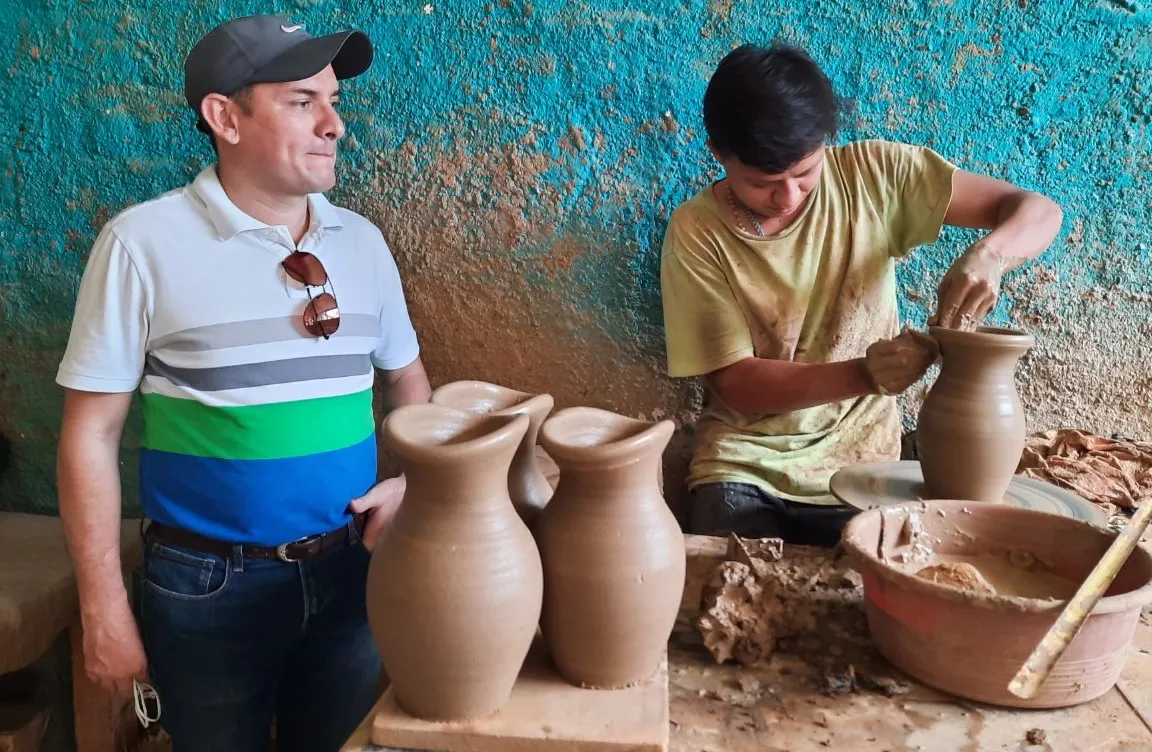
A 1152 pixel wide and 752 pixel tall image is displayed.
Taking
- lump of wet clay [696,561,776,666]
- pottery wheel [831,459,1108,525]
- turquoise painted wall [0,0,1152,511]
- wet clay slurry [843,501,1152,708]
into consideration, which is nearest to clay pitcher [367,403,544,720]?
lump of wet clay [696,561,776,666]

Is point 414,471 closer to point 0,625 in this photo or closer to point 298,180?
point 298,180

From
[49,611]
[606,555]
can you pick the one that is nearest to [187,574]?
[49,611]

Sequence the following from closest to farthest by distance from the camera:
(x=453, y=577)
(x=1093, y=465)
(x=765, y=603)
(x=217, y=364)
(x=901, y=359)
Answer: (x=453, y=577), (x=765, y=603), (x=217, y=364), (x=901, y=359), (x=1093, y=465)

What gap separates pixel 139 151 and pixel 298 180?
1010mm

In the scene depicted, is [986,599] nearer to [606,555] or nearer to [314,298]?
[606,555]

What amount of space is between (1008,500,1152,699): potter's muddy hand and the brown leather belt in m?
1.25

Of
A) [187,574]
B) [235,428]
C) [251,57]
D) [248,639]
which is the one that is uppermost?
[251,57]

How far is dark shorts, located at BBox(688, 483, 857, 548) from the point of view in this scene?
219 cm

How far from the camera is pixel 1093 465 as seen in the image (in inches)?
90.4

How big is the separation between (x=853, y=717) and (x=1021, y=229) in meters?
1.31

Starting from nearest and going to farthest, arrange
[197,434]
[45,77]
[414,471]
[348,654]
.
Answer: [414,471]
[197,434]
[348,654]
[45,77]

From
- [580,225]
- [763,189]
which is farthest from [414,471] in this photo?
[580,225]

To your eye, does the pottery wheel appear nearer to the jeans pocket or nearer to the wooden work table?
the wooden work table

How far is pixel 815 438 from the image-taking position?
2.27 meters
